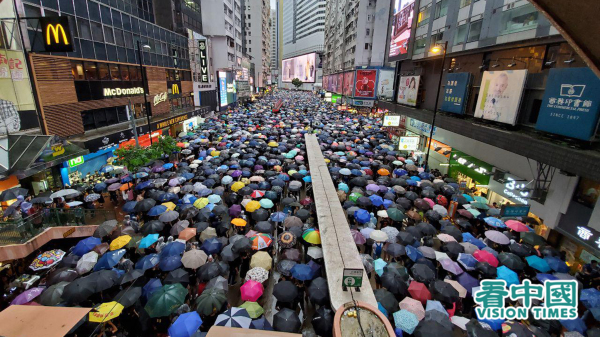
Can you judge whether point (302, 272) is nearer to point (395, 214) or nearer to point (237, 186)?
point (395, 214)

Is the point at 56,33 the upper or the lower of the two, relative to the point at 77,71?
upper

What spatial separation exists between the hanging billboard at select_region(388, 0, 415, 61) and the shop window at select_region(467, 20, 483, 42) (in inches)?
380

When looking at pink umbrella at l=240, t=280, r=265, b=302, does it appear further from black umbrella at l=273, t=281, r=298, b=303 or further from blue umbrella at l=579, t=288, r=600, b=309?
blue umbrella at l=579, t=288, r=600, b=309

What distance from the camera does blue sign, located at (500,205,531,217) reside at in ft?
37.4

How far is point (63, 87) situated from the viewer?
668 inches

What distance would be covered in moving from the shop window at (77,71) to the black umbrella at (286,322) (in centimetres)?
1966

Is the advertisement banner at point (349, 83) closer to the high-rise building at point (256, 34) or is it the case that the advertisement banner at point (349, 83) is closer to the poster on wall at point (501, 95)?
the poster on wall at point (501, 95)

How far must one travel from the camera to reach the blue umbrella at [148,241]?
10544 mm

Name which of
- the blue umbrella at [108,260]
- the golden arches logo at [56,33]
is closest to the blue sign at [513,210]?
the blue umbrella at [108,260]

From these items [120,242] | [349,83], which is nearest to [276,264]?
[120,242]

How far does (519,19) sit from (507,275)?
12.2 meters

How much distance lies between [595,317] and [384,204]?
25.8 ft

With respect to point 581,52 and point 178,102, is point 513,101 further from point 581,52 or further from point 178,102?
point 178,102

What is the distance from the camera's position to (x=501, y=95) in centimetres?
1462
